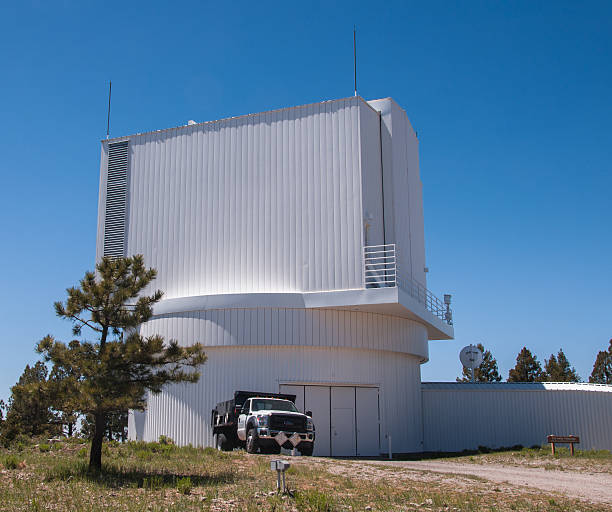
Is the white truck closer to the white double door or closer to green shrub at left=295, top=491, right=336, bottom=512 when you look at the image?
the white double door

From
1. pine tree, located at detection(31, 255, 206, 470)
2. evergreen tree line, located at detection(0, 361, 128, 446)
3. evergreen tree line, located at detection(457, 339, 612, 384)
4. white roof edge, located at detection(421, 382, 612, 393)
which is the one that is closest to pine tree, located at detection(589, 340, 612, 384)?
evergreen tree line, located at detection(457, 339, 612, 384)

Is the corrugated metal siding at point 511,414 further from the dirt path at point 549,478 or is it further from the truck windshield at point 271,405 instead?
the truck windshield at point 271,405

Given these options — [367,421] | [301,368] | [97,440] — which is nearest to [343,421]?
[367,421]

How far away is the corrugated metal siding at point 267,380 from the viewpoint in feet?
99.8

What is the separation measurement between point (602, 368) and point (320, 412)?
135 ft

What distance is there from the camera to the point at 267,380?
30297 millimetres

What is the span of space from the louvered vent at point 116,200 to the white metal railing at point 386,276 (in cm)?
1270

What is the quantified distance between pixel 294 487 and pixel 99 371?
18.1 ft

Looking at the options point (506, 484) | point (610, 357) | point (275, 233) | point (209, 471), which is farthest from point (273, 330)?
point (610, 357)

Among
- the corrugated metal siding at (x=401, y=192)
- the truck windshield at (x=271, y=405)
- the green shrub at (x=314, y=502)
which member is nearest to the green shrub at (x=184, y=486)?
the green shrub at (x=314, y=502)

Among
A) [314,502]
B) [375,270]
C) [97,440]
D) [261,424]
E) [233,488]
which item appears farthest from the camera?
[375,270]

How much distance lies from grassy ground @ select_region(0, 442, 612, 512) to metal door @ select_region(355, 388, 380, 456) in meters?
9.63

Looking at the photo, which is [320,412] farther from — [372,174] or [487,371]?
[487,371]

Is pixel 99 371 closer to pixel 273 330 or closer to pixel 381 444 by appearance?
pixel 273 330
